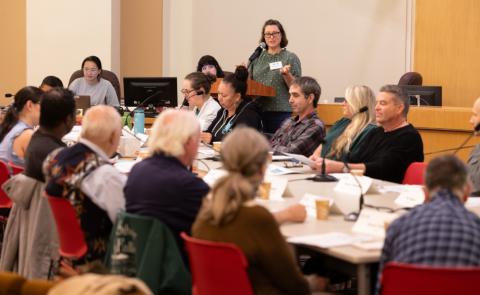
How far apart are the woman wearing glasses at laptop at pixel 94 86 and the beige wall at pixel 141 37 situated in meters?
2.26

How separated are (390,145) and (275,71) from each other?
2772 mm

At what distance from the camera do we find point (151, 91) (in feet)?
28.1

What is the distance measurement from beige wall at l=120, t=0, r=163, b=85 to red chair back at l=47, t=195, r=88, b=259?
311 inches

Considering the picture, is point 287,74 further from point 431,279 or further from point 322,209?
point 431,279

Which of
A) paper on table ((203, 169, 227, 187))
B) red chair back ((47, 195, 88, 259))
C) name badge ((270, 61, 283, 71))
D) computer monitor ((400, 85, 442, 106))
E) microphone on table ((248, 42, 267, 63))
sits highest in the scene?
microphone on table ((248, 42, 267, 63))

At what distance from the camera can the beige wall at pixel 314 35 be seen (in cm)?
1051

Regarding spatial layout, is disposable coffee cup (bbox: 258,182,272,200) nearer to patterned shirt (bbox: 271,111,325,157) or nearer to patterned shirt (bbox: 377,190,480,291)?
Answer: patterned shirt (bbox: 377,190,480,291)

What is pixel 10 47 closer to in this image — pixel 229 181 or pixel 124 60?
pixel 124 60

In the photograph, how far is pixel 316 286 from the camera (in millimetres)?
3395

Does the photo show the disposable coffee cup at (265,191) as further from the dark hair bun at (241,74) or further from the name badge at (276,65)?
the name badge at (276,65)

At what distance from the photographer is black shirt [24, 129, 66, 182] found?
14.1 feet

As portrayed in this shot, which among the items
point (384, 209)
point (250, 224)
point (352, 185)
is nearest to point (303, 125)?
point (352, 185)

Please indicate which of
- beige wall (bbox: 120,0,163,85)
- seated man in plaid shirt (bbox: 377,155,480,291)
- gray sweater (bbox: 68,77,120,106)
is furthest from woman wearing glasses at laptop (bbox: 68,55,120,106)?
seated man in plaid shirt (bbox: 377,155,480,291)

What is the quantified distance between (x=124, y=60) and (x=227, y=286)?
8.97m
